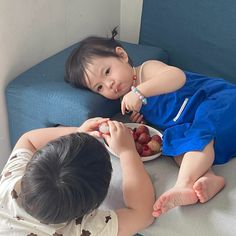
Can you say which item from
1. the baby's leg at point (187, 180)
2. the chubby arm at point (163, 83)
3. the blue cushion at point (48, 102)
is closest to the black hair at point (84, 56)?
the blue cushion at point (48, 102)

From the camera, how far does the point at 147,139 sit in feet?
3.77

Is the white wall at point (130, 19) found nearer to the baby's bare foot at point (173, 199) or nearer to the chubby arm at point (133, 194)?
the chubby arm at point (133, 194)

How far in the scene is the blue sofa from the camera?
945 mm

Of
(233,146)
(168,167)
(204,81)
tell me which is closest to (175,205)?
(168,167)

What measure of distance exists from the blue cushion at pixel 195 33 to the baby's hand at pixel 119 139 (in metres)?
0.72

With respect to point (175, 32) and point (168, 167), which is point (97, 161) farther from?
point (175, 32)

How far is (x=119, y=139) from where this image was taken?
1041 millimetres

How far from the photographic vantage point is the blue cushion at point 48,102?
1253 millimetres

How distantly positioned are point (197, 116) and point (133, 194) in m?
0.34

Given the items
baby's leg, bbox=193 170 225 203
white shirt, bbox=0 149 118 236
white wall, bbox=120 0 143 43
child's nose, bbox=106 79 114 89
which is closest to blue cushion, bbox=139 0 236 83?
white wall, bbox=120 0 143 43

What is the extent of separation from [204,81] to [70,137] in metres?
0.64

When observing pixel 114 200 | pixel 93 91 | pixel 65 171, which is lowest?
pixel 114 200

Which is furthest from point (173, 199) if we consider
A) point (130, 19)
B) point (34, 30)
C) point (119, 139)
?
point (130, 19)

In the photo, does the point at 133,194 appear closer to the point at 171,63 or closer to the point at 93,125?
the point at 93,125
